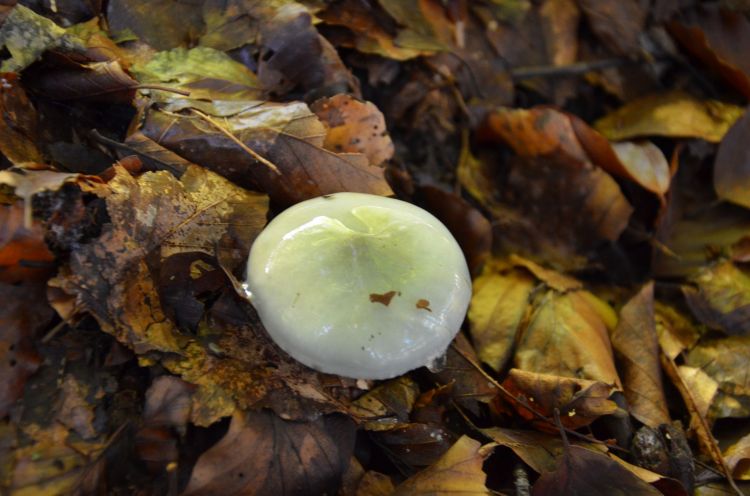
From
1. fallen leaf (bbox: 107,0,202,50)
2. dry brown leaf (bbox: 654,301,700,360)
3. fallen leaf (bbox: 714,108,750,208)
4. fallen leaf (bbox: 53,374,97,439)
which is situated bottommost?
dry brown leaf (bbox: 654,301,700,360)

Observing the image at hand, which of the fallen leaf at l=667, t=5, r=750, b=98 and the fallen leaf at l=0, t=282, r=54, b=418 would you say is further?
the fallen leaf at l=667, t=5, r=750, b=98

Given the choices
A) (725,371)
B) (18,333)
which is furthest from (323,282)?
(725,371)

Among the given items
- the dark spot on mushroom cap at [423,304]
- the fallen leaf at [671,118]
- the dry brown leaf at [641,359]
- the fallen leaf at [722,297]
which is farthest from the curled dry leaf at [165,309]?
the fallen leaf at [671,118]

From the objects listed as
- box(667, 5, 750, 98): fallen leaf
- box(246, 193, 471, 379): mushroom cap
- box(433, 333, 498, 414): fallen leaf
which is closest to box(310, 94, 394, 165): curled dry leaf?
box(246, 193, 471, 379): mushroom cap

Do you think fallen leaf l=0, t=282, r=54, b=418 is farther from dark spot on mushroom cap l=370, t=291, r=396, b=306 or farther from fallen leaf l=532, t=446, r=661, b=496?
fallen leaf l=532, t=446, r=661, b=496

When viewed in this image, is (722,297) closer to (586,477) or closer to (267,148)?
(586,477)

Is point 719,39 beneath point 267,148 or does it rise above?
above
